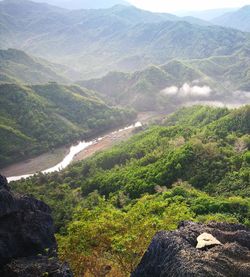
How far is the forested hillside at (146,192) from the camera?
1240 inches

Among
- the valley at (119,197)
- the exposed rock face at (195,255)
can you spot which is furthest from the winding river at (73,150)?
the exposed rock face at (195,255)

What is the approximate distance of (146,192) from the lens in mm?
77000

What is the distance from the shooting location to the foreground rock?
24.5 m

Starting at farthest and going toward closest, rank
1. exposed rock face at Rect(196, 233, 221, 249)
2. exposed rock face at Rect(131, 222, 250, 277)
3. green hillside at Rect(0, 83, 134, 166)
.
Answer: green hillside at Rect(0, 83, 134, 166)
exposed rock face at Rect(196, 233, 221, 249)
exposed rock face at Rect(131, 222, 250, 277)

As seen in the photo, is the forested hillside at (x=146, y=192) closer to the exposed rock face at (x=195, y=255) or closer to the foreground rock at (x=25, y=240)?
the foreground rock at (x=25, y=240)

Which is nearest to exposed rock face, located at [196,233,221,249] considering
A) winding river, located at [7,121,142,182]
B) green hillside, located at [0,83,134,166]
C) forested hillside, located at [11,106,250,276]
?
forested hillside, located at [11,106,250,276]

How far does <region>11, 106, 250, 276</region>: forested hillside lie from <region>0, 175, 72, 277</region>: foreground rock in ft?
8.82

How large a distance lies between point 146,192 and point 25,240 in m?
49.6

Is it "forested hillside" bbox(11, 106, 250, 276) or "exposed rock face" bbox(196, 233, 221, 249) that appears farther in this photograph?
"forested hillside" bbox(11, 106, 250, 276)

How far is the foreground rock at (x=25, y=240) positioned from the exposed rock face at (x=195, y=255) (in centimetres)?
514

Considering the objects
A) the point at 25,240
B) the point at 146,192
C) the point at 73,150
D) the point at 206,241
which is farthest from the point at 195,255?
the point at 73,150

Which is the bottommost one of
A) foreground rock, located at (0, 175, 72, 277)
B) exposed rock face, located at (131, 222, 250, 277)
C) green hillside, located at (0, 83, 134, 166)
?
green hillside, located at (0, 83, 134, 166)

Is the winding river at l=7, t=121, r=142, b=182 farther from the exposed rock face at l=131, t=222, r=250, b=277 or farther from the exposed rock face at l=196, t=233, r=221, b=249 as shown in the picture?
the exposed rock face at l=196, t=233, r=221, b=249

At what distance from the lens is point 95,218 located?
120ft
